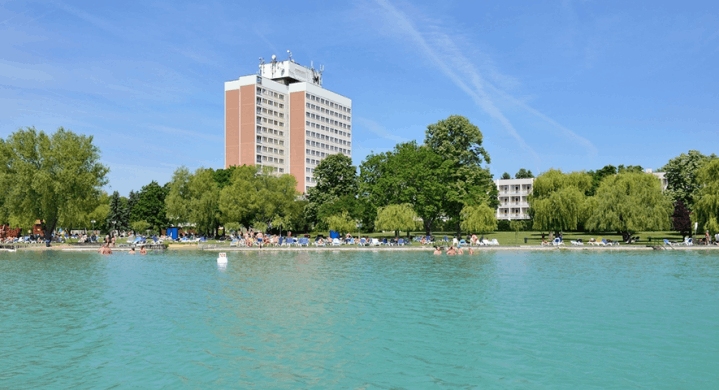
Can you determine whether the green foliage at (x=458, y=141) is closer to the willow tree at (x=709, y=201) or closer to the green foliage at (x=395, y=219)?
the green foliage at (x=395, y=219)

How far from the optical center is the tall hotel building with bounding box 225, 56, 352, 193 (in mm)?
143875

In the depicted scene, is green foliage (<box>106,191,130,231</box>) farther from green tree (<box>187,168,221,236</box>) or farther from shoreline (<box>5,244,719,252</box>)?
shoreline (<box>5,244,719,252</box>)

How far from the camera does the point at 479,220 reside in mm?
64938

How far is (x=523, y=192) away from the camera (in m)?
140

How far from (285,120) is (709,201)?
379 feet

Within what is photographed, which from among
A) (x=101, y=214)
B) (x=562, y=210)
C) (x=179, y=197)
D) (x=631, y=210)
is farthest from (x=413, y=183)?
(x=101, y=214)

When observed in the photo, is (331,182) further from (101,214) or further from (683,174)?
(683,174)

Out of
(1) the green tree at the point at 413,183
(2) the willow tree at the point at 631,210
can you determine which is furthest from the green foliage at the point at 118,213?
(2) the willow tree at the point at 631,210

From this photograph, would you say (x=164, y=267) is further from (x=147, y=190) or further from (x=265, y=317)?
(x=147, y=190)

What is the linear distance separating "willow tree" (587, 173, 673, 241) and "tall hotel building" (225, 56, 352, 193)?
3332 inches

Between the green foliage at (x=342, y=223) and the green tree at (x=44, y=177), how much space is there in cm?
3014

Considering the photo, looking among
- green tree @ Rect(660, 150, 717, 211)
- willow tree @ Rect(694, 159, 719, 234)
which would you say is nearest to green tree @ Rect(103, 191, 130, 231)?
green tree @ Rect(660, 150, 717, 211)

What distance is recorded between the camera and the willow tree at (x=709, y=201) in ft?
186

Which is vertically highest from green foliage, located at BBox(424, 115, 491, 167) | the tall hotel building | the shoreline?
the tall hotel building
